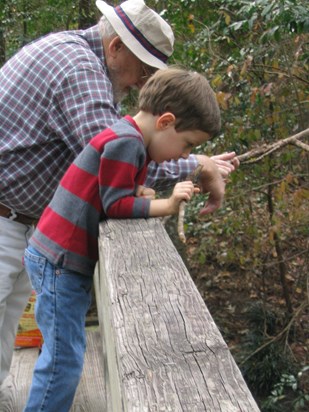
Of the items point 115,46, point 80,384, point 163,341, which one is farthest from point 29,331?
point 163,341

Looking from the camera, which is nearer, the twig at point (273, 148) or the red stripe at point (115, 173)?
the red stripe at point (115, 173)

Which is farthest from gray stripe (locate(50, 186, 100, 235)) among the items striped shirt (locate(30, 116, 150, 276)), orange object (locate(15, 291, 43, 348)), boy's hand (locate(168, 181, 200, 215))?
orange object (locate(15, 291, 43, 348))

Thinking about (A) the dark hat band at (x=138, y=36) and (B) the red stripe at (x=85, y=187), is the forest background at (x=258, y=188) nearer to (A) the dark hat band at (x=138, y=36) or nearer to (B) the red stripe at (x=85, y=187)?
(A) the dark hat band at (x=138, y=36)

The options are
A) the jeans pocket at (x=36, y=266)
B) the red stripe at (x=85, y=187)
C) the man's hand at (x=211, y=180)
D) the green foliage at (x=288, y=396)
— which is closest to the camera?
the red stripe at (x=85, y=187)

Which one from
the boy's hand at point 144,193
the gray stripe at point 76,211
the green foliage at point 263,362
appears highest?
the boy's hand at point 144,193

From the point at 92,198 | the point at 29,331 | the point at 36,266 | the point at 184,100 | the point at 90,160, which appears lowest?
the point at 29,331

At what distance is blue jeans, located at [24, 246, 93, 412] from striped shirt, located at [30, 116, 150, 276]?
5 cm

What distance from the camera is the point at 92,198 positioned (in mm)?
2199

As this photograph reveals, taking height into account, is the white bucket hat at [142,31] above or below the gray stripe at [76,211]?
above

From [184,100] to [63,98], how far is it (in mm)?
447

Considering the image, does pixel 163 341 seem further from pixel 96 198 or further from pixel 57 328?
pixel 57 328

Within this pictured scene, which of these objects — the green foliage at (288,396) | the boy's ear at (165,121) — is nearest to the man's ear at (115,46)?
the boy's ear at (165,121)

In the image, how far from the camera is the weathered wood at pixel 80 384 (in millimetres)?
3232

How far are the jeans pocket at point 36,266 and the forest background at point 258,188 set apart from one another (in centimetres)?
203
